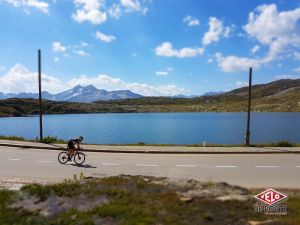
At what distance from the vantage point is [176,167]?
60.4 feet

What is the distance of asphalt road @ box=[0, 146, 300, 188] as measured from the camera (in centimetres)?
1525

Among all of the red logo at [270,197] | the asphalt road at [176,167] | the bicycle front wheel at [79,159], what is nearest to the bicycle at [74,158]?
the bicycle front wheel at [79,159]

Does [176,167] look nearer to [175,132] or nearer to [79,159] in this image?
[79,159]

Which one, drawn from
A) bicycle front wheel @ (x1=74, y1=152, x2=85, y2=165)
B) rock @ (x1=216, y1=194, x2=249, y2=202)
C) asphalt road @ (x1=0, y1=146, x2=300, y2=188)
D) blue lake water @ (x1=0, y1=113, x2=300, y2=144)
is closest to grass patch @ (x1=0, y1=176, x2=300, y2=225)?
rock @ (x1=216, y1=194, x2=249, y2=202)

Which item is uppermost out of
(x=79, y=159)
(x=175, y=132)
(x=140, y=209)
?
(x=140, y=209)

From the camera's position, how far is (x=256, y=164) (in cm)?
1897

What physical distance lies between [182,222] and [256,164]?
1191cm

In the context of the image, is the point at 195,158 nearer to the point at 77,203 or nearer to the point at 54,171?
the point at 54,171

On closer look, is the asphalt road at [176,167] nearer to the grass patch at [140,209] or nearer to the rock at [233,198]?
the rock at [233,198]

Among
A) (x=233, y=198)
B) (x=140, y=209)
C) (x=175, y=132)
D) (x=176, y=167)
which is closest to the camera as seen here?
(x=140, y=209)

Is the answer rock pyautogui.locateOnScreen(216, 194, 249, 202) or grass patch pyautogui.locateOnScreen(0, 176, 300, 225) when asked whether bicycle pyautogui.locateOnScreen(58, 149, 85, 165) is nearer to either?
grass patch pyautogui.locateOnScreen(0, 176, 300, 225)

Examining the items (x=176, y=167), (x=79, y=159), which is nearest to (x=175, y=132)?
(x=79, y=159)

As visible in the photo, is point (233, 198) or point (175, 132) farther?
point (175, 132)

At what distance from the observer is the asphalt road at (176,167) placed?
1525 cm
